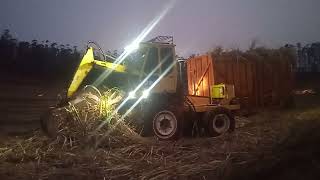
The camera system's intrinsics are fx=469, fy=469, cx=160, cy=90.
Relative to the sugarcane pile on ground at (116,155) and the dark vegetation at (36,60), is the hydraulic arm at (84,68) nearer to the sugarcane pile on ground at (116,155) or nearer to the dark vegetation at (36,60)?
the sugarcane pile on ground at (116,155)

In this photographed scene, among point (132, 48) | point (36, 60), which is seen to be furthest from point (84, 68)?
point (36, 60)

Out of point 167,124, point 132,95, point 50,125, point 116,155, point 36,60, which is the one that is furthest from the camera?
point 36,60

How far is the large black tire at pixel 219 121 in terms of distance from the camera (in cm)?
1420

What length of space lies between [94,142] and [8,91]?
20.2 meters

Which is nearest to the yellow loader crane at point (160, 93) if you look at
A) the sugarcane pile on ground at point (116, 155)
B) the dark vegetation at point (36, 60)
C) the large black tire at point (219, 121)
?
the large black tire at point (219, 121)

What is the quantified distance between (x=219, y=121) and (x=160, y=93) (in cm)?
213

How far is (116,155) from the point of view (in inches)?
416

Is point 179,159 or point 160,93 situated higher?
point 160,93

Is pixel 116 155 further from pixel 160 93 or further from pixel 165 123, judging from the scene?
pixel 160 93

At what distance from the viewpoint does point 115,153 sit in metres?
10.9

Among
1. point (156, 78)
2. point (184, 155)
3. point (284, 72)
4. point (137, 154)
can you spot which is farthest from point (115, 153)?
point (284, 72)

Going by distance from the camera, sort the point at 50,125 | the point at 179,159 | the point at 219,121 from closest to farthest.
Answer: the point at 179,159 < the point at 50,125 < the point at 219,121

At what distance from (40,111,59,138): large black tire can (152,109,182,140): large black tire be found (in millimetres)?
2790

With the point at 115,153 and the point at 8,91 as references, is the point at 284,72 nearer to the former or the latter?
the point at 115,153
